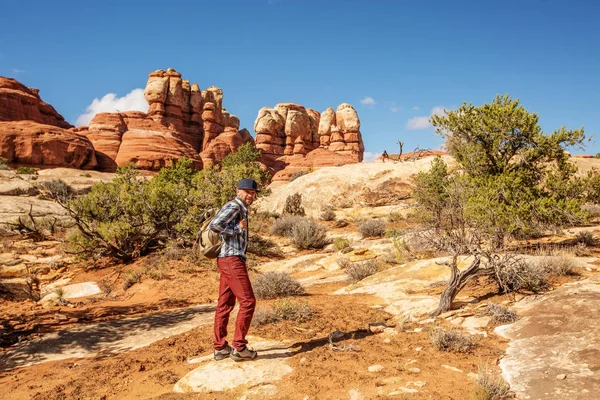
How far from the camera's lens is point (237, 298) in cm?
462

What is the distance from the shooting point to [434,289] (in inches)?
319

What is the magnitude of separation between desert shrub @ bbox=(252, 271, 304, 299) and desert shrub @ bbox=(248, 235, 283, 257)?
592 centimetres

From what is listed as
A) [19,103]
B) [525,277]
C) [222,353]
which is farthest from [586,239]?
[19,103]

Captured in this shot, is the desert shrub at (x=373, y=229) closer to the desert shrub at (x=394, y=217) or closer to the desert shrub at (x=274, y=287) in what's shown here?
the desert shrub at (x=394, y=217)

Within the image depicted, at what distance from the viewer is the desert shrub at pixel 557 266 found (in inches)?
302

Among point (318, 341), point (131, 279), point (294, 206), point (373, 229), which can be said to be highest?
point (294, 206)

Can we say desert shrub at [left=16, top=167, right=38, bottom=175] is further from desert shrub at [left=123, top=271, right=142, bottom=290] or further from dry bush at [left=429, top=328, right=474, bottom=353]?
dry bush at [left=429, top=328, right=474, bottom=353]

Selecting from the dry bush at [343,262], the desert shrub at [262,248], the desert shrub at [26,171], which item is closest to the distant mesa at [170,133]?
the desert shrub at [26,171]

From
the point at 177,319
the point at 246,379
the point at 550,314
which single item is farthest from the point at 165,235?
the point at 550,314

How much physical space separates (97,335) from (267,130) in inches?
2950

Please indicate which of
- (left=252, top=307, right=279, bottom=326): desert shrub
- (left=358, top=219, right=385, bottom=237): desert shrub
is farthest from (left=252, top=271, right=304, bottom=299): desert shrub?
(left=358, top=219, right=385, bottom=237): desert shrub

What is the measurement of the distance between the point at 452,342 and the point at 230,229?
3.21 m

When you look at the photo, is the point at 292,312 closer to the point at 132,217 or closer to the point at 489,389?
the point at 489,389

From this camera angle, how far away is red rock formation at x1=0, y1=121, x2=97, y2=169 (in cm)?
4250
